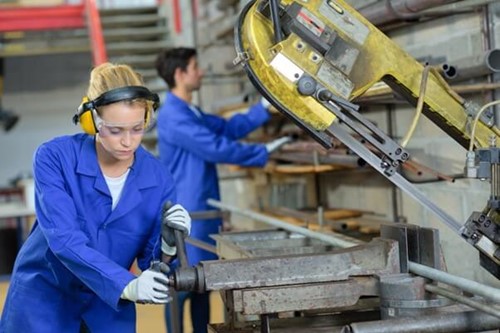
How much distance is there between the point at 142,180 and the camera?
2.34 metres

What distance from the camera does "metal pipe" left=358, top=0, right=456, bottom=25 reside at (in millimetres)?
2631

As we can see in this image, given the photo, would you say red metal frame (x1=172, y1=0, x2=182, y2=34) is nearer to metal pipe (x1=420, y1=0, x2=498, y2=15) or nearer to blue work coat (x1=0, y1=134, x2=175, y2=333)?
metal pipe (x1=420, y1=0, x2=498, y2=15)

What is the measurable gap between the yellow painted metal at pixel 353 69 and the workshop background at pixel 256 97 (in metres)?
0.43

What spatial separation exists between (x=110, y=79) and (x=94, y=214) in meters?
0.37

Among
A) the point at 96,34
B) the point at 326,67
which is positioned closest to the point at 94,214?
the point at 326,67

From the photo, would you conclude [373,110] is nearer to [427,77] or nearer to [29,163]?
[427,77]

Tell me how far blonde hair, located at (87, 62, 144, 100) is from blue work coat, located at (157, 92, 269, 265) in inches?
63.2

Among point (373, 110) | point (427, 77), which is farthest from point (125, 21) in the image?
point (427, 77)

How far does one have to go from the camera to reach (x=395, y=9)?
285 centimetres

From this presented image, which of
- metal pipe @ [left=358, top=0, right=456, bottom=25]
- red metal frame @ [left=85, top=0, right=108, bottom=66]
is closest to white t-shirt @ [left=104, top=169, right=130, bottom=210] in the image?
metal pipe @ [left=358, top=0, right=456, bottom=25]

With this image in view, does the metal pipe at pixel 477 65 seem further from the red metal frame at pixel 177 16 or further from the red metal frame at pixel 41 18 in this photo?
the red metal frame at pixel 41 18

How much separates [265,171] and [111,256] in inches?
98.3

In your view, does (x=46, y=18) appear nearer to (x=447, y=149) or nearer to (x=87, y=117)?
(x=447, y=149)

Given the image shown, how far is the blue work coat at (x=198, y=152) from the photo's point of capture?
3.89m
